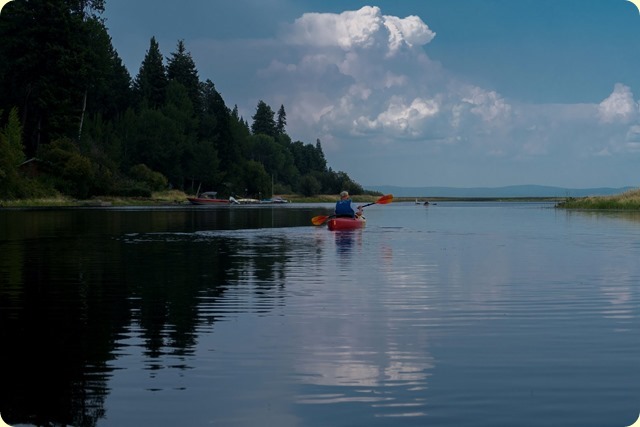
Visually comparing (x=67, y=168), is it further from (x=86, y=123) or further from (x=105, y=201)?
(x=86, y=123)

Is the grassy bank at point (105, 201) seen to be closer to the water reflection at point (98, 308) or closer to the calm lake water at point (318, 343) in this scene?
the water reflection at point (98, 308)

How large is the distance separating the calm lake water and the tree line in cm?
7343

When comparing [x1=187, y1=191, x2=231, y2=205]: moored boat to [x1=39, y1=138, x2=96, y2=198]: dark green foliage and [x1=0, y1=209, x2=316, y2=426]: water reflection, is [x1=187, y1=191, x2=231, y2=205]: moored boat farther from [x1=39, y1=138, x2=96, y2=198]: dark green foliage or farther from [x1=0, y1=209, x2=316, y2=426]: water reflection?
[x1=0, y1=209, x2=316, y2=426]: water reflection

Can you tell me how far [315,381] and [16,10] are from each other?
115347mm

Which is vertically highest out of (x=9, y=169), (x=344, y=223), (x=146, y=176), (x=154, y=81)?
(x=154, y=81)

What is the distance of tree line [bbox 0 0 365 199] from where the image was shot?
105 m

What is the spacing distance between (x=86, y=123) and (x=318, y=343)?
396ft

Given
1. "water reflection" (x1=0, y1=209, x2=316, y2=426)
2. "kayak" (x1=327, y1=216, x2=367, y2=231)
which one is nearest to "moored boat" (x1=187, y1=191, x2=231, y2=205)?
"kayak" (x1=327, y1=216, x2=367, y2=231)

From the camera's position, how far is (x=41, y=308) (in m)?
17.4

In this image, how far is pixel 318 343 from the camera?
13523 mm

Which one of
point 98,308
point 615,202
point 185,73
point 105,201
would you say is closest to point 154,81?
point 185,73

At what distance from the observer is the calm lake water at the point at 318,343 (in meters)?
9.68

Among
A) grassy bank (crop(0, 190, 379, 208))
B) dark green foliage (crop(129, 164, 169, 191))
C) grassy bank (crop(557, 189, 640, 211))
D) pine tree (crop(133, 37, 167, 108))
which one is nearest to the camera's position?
grassy bank (crop(557, 189, 640, 211))

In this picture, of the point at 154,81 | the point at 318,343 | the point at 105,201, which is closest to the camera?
the point at 318,343
